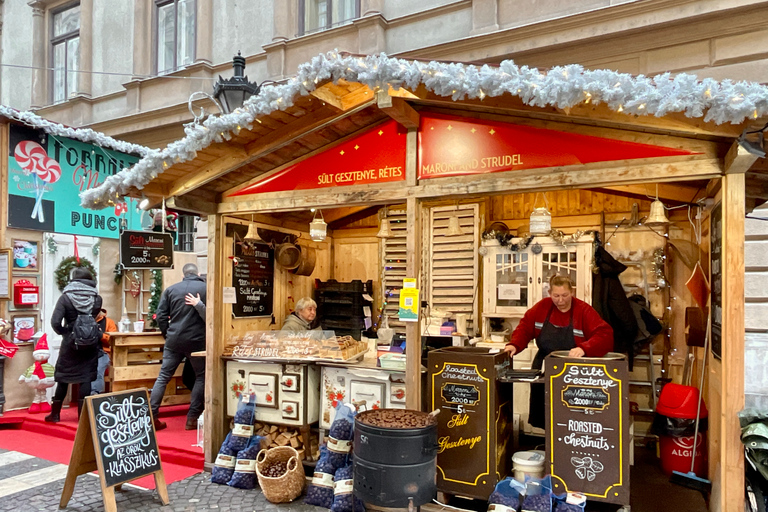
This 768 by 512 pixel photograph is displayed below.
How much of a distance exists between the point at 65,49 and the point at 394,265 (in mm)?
11357

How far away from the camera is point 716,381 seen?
391cm

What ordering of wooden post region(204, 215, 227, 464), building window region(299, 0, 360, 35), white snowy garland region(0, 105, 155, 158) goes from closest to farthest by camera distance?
1. wooden post region(204, 215, 227, 464)
2. white snowy garland region(0, 105, 155, 158)
3. building window region(299, 0, 360, 35)

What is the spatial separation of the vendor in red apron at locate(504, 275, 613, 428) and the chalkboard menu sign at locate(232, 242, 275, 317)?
2.96 meters

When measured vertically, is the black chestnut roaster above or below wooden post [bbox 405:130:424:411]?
below

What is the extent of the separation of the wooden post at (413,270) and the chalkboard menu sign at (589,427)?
1.10 m

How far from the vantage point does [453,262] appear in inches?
285

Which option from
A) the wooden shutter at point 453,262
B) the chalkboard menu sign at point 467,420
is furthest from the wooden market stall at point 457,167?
the wooden shutter at point 453,262

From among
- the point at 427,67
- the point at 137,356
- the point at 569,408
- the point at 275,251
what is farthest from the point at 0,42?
the point at 569,408

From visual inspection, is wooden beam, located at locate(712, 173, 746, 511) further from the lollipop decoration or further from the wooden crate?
the lollipop decoration

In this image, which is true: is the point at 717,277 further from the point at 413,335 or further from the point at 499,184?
the point at 413,335

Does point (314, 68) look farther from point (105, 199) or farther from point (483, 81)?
point (105, 199)

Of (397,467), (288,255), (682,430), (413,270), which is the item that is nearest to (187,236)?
(288,255)

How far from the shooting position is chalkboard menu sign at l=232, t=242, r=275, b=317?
587cm

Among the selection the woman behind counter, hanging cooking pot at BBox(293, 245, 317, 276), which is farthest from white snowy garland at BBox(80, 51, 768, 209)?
hanging cooking pot at BBox(293, 245, 317, 276)
